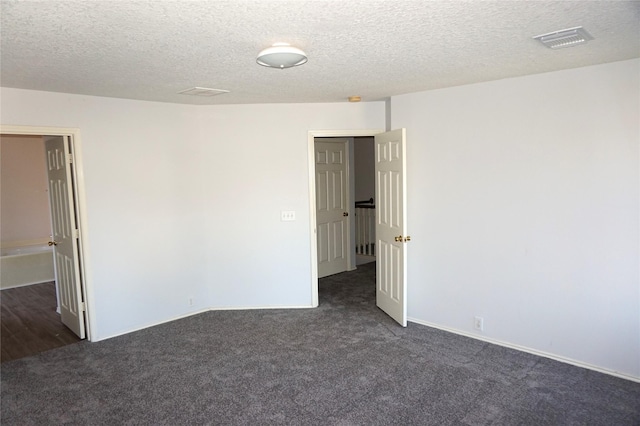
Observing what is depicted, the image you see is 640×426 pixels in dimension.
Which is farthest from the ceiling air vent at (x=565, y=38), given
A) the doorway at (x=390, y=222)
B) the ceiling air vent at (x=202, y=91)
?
the ceiling air vent at (x=202, y=91)

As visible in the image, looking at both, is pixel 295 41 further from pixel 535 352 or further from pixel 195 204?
pixel 535 352

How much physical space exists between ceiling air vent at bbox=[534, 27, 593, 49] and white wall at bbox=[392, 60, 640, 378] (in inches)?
31.1

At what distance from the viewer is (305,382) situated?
3.22 meters

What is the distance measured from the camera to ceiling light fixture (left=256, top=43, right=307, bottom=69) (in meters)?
2.48

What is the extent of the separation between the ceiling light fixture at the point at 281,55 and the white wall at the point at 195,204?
2.15m

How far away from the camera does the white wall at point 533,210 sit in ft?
10.2

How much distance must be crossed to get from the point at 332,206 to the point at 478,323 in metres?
3.02

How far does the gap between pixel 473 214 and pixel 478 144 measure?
2.13 feet

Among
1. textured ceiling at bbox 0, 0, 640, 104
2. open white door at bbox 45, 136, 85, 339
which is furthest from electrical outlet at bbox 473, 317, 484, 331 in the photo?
open white door at bbox 45, 136, 85, 339

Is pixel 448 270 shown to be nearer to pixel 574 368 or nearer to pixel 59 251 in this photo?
pixel 574 368

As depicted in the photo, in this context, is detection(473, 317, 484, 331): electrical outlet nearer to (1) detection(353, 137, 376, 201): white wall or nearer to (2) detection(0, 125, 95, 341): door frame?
(2) detection(0, 125, 95, 341): door frame

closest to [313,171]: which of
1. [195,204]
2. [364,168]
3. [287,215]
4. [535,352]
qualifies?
[287,215]

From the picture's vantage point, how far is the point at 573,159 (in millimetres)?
3279

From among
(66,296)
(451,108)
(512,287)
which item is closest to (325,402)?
(512,287)
